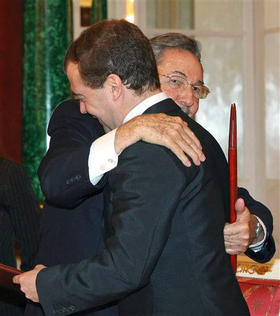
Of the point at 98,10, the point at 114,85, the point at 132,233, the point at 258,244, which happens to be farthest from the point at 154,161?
the point at 98,10

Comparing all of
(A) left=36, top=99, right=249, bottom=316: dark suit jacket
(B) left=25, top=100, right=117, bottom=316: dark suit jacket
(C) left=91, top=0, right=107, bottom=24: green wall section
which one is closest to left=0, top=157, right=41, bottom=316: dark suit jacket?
(B) left=25, top=100, right=117, bottom=316: dark suit jacket

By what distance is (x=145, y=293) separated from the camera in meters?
1.79

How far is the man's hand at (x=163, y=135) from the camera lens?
1.71m

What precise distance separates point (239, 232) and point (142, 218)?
1.49ft

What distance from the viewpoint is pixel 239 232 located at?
1.99m

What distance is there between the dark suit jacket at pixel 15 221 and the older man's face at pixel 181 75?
2.29 feet

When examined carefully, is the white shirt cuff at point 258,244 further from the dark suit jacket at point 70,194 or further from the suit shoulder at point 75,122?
the suit shoulder at point 75,122

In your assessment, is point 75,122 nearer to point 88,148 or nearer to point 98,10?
point 88,148

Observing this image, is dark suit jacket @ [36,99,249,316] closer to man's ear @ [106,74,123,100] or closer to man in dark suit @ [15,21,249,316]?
man in dark suit @ [15,21,249,316]

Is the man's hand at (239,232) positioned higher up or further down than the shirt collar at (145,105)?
further down

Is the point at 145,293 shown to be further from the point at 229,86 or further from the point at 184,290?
the point at 229,86

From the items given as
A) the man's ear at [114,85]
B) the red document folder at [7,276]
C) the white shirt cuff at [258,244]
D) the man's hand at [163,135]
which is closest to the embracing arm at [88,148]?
the man's hand at [163,135]

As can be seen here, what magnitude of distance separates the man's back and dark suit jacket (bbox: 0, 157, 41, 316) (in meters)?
0.93

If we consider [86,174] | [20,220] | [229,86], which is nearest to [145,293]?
[86,174]
